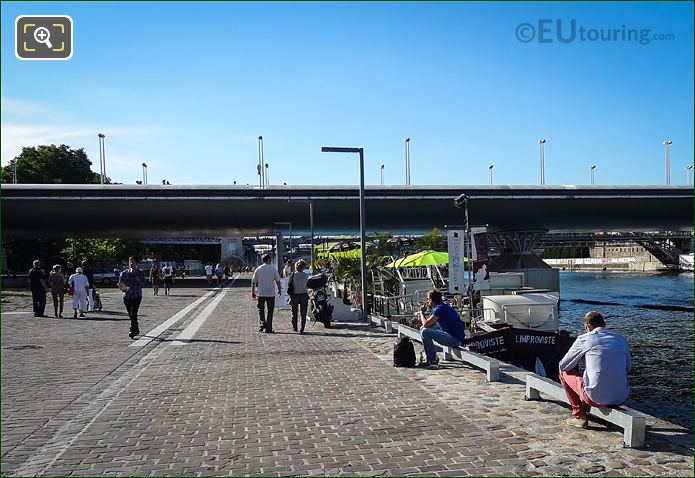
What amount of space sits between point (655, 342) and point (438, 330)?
16.9 metres

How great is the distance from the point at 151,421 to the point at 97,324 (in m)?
11.8

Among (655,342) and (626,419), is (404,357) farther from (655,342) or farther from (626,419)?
(655,342)

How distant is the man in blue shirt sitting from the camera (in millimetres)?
10016

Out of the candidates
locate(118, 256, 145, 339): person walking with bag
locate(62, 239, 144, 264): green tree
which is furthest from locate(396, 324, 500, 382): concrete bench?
locate(62, 239, 144, 264): green tree

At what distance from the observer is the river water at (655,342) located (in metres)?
13.1

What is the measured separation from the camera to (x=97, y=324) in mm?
17578

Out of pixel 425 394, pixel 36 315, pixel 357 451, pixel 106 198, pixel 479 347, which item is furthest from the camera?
pixel 106 198

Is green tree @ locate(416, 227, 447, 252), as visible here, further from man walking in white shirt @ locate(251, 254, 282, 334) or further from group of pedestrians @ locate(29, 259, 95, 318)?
group of pedestrians @ locate(29, 259, 95, 318)

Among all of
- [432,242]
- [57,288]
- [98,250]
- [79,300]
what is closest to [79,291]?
[79,300]

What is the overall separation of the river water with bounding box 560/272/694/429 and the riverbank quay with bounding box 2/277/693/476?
5822mm

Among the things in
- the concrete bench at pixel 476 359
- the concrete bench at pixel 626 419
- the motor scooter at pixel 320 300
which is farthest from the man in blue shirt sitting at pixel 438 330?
the motor scooter at pixel 320 300

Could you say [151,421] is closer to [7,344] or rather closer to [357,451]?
[357,451]

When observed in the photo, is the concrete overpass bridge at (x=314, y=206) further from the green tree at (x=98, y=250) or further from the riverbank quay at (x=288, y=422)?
the riverbank quay at (x=288, y=422)

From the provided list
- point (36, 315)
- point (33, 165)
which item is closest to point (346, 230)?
point (33, 165)
